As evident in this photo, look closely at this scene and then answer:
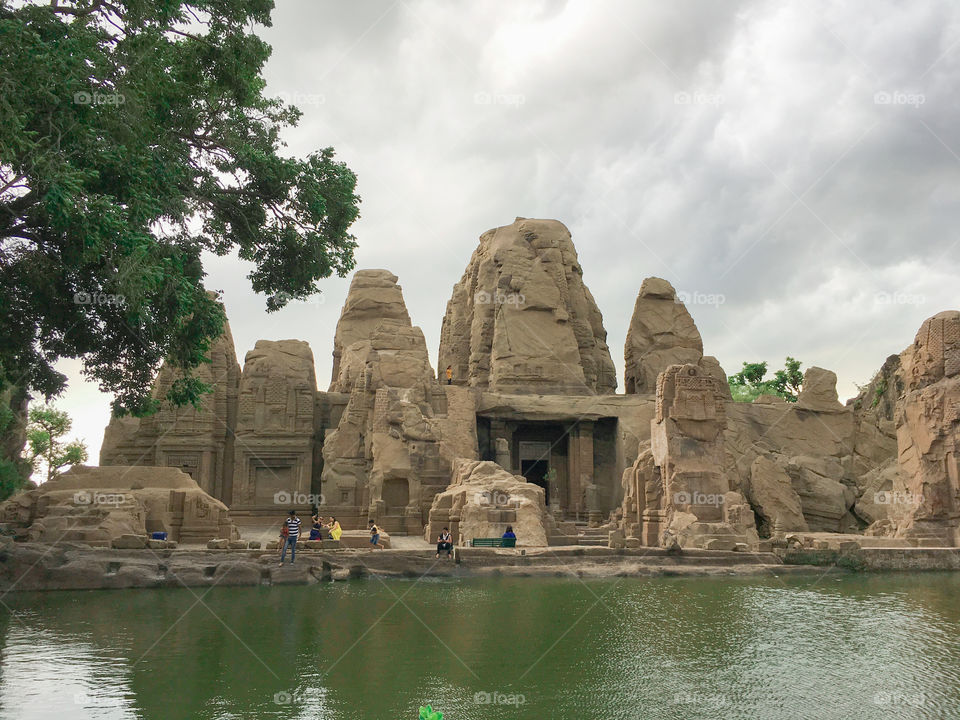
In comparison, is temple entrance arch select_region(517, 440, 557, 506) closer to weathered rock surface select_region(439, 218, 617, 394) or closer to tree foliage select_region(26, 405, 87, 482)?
weathered rock surface select_region(439, 218, 617, 394)

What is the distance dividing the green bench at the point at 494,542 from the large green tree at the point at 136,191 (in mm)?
8190

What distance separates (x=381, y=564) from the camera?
17.8 m

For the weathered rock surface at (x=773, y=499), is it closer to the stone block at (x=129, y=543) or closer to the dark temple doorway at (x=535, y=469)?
the dark temple doorway at (x=535, y=469)

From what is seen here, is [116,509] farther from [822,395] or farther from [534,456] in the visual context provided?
[822,395]

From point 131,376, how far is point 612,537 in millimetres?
13005

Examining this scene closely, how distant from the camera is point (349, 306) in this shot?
43.8 m

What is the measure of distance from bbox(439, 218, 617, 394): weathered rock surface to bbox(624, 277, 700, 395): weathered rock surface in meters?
2.74

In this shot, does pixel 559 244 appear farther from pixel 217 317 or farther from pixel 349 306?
pixel 217 317

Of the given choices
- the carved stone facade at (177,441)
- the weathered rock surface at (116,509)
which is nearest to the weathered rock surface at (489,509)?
the weathered rock surface at (116,509)

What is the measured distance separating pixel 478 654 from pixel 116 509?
44.2 ft

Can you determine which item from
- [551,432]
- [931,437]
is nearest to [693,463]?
[931,437]

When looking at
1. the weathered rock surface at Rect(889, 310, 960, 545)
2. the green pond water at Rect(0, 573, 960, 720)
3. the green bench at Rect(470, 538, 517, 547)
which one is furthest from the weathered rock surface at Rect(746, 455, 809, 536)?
the green bench at Rect(470, 538, 517, 547)

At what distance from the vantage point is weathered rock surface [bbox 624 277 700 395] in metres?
43.5

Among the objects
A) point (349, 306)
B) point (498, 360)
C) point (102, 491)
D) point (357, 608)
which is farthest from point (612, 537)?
point (349, 306)
